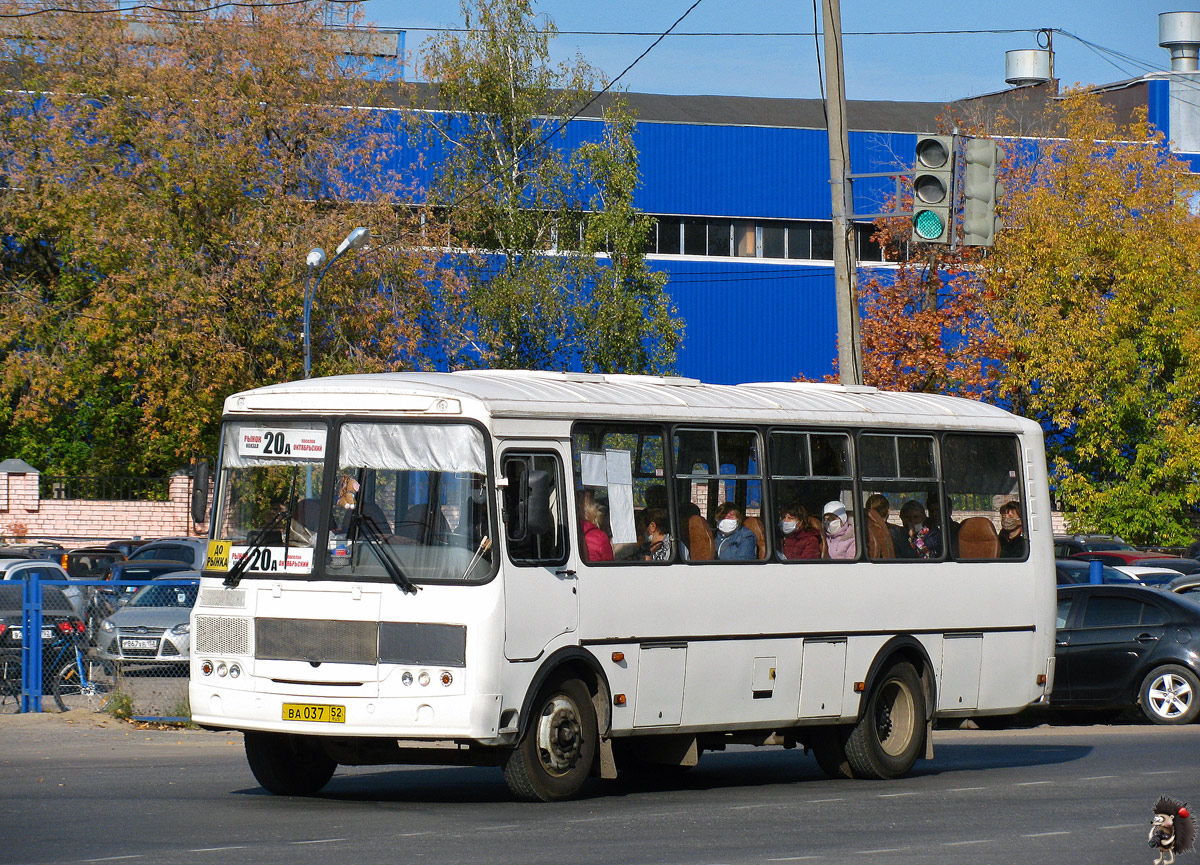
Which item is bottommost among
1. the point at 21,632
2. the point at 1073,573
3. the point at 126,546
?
the point at 21,632

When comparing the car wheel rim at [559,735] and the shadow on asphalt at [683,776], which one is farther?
the shadow on asphalt at [683,776]

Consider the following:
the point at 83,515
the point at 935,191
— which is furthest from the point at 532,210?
the point at 935,191

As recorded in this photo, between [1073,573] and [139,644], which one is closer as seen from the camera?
[139,644]

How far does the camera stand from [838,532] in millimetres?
13750

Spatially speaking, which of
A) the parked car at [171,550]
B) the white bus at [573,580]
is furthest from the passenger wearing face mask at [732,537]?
the parked car at [171,550]

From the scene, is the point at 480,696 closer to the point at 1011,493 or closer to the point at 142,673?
the point at 1011,493

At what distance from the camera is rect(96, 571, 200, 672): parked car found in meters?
19.8

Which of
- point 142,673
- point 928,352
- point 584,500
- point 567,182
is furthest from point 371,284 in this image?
point 584,500

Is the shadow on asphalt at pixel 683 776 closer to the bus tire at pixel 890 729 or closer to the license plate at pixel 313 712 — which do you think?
the bus tire at pixel 890 729

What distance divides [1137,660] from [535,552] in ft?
33.3

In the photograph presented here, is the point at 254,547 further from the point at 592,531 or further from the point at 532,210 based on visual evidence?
the point at 532,210

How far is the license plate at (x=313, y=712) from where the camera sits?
11.1 metres

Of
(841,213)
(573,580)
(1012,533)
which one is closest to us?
(573,580)

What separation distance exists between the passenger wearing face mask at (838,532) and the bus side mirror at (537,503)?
311 centimetres
